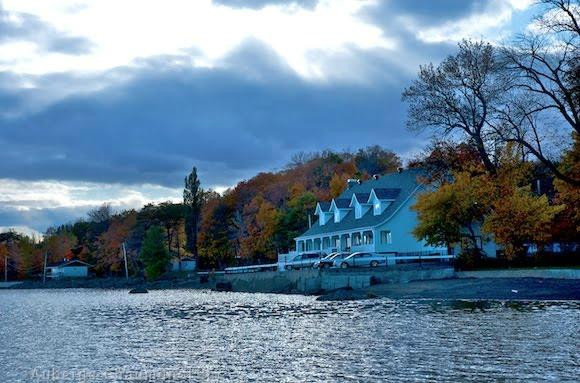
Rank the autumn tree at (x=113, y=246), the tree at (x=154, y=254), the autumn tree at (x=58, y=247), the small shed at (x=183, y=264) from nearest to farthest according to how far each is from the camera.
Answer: the tree at (x=154, y=254) → the small shed at (x=183, y=264) → the autumn tree at (x=113, y=246) → the autumn tree at (x=58, y=247)

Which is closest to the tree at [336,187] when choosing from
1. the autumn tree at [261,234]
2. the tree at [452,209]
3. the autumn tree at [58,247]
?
the autumn tree at [261,234]

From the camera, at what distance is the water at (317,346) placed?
1698 cm

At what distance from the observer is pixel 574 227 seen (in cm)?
4884

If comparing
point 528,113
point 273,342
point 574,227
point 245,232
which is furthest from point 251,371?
point 245,232

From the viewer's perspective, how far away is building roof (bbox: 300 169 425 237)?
210ft

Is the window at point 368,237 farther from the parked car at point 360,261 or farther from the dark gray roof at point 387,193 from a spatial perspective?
the parked car at point 360,261

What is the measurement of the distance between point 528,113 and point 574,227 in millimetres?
12794

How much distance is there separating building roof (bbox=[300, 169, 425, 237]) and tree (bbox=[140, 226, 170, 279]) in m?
32.1

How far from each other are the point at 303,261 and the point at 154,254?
44315 millimetres

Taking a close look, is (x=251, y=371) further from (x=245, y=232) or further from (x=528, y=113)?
(x=245, y=232)

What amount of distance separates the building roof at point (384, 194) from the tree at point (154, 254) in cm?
3206

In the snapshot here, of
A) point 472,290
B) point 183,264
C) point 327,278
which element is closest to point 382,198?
point 327,278

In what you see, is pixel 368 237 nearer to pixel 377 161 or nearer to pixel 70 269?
pixel 377 161

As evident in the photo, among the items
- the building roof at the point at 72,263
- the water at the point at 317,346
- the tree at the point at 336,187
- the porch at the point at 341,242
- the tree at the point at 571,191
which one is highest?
the tree at the point at 336,187
